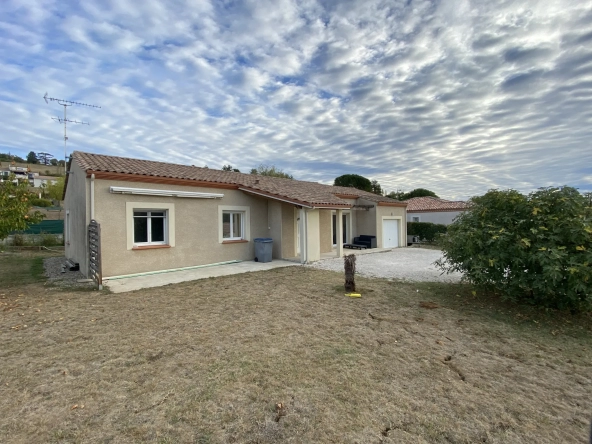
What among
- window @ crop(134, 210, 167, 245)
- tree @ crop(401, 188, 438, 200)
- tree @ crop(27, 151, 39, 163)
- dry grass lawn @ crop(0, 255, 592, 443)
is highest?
tree @ crop(27, 151, 39, 163)

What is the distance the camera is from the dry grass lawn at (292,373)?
2963mm

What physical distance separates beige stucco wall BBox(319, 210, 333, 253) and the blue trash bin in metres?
4.44

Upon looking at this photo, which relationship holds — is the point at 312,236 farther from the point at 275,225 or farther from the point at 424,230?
the point at 424,230

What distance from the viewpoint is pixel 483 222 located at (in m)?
7.39

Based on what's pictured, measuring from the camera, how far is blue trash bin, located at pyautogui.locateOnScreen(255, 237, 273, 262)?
1427cm

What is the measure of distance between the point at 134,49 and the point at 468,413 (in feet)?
43.5

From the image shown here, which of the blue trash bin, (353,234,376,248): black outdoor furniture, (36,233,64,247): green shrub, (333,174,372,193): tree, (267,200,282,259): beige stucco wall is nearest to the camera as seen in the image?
the blue trash bin

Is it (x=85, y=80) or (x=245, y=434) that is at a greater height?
(x=85, y=80)

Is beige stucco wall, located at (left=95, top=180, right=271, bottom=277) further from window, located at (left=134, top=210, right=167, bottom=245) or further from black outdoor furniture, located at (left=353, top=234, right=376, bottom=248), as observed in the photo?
black outdoor furniture, located at (left=353, top=234, right=376, bottom=248)

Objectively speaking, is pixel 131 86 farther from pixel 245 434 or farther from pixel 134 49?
pixel 245 434

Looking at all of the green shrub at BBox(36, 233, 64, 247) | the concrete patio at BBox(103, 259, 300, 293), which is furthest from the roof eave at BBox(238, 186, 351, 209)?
the green shrub at BBox(36, 233, 64, 247)

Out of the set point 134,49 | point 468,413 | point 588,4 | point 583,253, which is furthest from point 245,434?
point 134,49

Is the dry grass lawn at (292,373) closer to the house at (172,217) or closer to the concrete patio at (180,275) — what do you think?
the concrete patio at (180,275)

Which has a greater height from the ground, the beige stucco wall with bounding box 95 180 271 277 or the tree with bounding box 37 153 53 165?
the tree with bounding box 37 153 53 165
